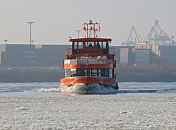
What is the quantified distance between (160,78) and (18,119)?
146485 mm

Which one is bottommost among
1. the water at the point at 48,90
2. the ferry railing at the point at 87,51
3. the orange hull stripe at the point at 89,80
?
the water at the point at 48,90

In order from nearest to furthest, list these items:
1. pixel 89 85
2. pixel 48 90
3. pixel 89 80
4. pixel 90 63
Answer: pixel 89 85
pixel 89 80
pixel 90 63
pixel 48 90

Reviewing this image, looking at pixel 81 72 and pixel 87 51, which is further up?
pixel 87 51

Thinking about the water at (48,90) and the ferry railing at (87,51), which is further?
the ferry railing at (87,51)

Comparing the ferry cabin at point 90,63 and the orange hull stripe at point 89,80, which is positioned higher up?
the ferry cabin at point 90,63

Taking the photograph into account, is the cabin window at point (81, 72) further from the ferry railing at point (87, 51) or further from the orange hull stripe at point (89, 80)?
the ferry railing at point (87, 51)

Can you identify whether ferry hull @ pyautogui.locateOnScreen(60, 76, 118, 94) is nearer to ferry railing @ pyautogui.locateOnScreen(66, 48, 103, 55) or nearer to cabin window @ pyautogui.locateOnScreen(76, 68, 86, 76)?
cabin window @ pyautogui.locateOnScreen(76, 68, 86, 76)

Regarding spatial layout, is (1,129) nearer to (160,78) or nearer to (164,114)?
(164,114)

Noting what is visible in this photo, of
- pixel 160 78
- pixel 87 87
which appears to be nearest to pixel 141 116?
pixel 87 87

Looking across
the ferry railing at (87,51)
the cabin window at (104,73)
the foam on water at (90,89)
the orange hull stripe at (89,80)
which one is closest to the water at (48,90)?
the foam on water at (90,89)

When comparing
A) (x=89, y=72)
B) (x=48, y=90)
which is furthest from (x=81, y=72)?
(x=48, y=90)

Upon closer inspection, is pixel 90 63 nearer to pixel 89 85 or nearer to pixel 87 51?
pixel 89 85

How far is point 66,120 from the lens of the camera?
88.1 feet

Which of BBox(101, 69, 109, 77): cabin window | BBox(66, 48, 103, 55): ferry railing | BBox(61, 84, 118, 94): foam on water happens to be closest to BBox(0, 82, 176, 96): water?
BBox(61, 84, 118, 94): foam on water
